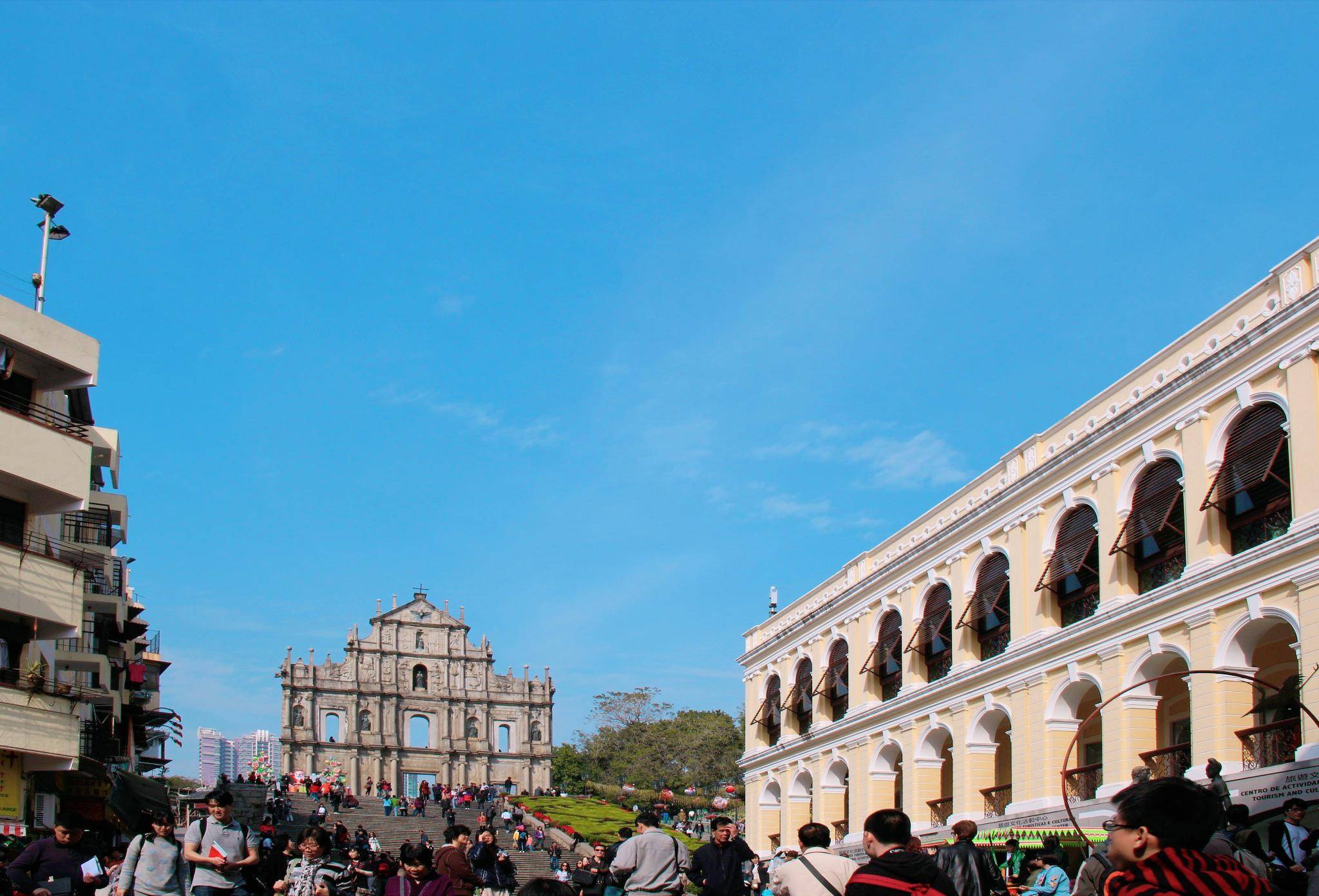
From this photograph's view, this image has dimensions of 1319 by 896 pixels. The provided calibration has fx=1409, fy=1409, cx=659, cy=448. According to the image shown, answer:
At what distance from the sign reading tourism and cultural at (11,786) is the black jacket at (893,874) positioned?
21.2 metres

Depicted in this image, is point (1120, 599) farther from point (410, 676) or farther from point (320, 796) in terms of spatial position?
point (410, 676)

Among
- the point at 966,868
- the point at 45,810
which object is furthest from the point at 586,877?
the point at 45,810

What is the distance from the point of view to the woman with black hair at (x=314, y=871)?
1178 centimetres

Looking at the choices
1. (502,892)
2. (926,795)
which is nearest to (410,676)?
(926,795)

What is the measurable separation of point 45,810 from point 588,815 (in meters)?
35.3

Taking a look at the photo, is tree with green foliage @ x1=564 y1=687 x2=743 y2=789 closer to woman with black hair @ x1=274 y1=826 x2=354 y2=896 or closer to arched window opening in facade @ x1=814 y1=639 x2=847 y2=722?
arched window opening in facade @ x1=814 y1=639 x2=847 y2=722

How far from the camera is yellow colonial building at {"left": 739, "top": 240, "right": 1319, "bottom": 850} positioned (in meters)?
21.4

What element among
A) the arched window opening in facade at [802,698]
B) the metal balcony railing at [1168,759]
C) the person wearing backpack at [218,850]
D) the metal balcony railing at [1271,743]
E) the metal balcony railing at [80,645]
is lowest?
the person wearing backpack at [218,850]

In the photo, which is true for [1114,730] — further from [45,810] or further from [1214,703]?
[45,810]

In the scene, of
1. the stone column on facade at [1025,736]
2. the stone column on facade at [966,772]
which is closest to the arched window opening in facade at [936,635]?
the stone column on facade at [966,772]

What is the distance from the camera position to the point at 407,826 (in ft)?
169

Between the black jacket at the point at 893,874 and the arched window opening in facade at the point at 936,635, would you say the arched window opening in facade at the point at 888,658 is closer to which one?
the arched window opening in facade at the point at 936,635

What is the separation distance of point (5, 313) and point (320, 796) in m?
37.1

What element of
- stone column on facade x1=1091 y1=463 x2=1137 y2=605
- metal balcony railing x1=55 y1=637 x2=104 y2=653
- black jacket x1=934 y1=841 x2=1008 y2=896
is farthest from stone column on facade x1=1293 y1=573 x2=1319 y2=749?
metal balcony railing x1=55 y1=637 x2=104 y2=653
